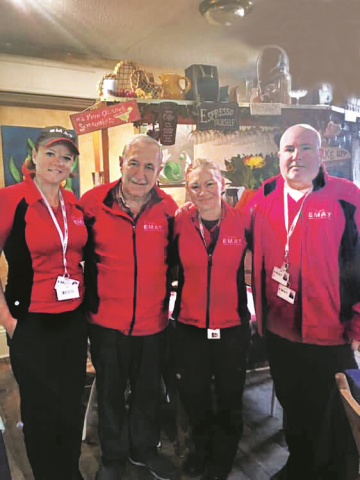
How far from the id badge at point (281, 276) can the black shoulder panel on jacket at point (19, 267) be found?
641 millimetres

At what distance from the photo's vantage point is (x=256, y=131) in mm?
1114

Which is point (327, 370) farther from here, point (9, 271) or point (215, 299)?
point (9, 271)

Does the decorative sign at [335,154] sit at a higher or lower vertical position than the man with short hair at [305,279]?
higher

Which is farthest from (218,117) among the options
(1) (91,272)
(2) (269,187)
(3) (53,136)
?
(1) (91,272)

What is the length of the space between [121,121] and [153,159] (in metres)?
0.30

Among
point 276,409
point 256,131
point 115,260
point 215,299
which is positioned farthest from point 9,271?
point 276,409

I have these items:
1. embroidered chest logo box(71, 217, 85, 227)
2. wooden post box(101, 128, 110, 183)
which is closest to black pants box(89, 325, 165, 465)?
embroidered chest logo box(71, 217, 85, 227)

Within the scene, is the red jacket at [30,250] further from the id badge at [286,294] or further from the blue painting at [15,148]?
the id badge at [286,294]

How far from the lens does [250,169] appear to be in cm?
116

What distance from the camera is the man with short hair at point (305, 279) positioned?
39.3 inches

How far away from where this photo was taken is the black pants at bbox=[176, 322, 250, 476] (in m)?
1.16

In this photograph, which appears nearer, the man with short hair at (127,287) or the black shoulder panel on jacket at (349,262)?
the black shoulder panel on jacket at (349,262)

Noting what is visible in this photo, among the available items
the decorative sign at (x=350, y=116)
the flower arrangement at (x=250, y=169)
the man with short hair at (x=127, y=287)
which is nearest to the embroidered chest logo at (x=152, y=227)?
the man with short hair at (x=127, y=287)

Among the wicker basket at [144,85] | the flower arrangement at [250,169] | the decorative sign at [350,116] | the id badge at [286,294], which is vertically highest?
the wicker basket at [144,85]
